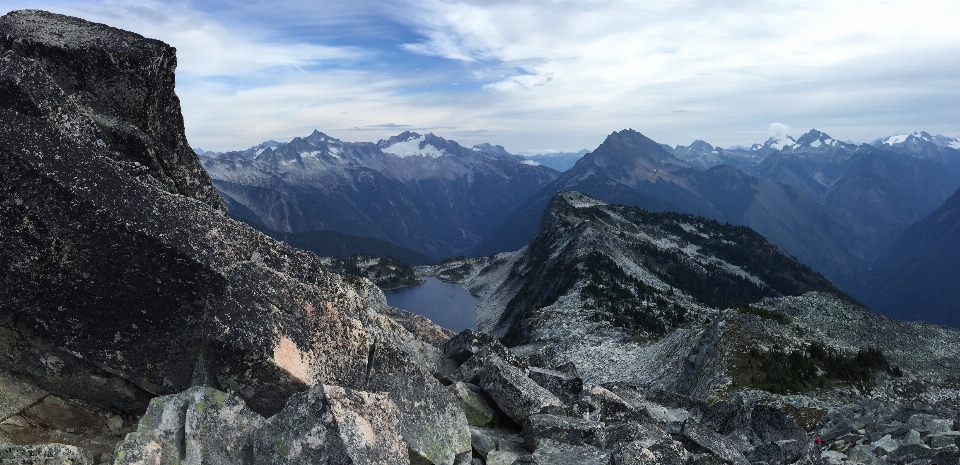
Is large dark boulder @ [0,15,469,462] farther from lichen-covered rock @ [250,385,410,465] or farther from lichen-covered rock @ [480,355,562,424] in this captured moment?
lichen-covered rock @ [480,355,562,424]

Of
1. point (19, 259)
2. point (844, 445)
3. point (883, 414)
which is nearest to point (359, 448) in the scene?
point (19, 259)

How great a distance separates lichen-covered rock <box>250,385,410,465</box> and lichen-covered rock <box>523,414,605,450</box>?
15.7 feet

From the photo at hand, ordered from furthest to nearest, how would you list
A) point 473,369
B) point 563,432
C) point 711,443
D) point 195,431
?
point 711,443
point 473,369
point 563,432
point 195,431

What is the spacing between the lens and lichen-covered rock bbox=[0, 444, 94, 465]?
7.34 meters

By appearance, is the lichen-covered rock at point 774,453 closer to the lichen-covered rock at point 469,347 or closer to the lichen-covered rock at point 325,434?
the lichen-covered rock at point 469,347

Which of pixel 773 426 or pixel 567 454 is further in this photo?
pixel 773 426

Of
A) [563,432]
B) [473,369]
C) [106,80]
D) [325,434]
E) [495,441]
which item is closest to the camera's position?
[325,434]

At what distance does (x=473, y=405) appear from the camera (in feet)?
47.6

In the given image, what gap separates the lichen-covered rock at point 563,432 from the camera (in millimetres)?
12602

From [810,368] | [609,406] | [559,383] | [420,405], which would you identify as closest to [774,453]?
[609,406]

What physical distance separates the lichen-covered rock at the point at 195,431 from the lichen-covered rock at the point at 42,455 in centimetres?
57

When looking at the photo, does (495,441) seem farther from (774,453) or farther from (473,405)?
(774,453)

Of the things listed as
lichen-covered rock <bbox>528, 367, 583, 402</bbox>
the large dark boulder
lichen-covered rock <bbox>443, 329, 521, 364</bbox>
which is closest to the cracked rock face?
the large dark boulder

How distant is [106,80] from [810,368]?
59.4 metres
